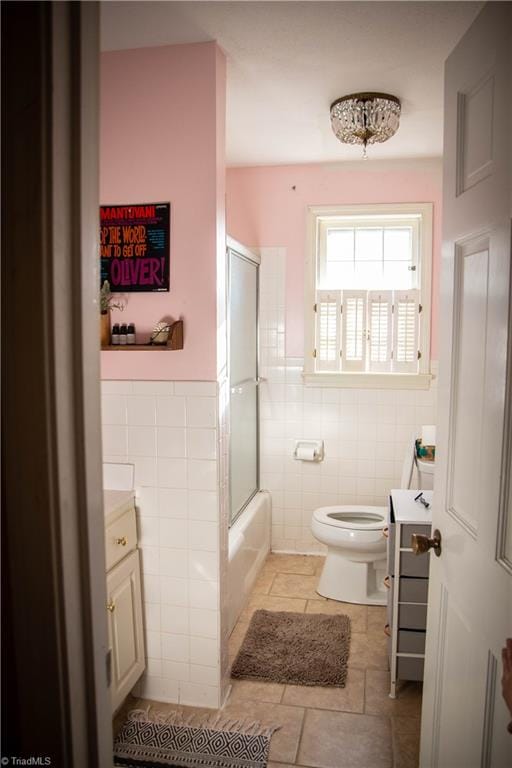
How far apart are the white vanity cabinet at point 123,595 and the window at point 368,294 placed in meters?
1.87

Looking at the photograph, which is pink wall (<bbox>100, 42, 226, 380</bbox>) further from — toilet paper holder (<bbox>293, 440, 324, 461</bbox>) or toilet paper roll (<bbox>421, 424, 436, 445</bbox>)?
toilet paper holder (<bbox>293, 440, 324, 461</bbox>)

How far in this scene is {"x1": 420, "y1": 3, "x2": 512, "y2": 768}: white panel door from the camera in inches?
41.9

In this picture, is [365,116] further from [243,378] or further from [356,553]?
[356,553]

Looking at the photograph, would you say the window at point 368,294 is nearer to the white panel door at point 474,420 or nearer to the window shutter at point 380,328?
the window shutter at point 380,328

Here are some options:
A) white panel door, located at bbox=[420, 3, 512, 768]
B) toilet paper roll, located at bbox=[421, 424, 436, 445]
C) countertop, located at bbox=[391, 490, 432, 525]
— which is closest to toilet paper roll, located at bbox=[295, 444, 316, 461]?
toilet paper roll, located at bbox=[421, 424, 436, 445]

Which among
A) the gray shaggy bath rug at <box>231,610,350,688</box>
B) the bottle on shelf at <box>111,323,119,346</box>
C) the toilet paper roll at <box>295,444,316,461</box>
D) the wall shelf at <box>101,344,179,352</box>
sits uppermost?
the bottle on shelf at <box>111,323,119,346</box>

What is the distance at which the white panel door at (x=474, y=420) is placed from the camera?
1064 millimetres

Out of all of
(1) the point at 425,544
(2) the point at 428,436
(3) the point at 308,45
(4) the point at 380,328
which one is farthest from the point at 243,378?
(1) the point at 425,544

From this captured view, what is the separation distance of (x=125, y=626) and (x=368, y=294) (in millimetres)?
2484

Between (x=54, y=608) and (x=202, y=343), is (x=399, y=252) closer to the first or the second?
(x=202, y=343)

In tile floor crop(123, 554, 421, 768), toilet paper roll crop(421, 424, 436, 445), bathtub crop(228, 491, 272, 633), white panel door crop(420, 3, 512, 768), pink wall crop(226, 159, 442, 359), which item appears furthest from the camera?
pink wall crop(226, 159, 442, 359)

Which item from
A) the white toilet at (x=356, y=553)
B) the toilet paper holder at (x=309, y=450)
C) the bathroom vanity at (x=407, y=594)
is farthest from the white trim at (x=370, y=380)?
the bathroom vanity at (x=407, y=594)

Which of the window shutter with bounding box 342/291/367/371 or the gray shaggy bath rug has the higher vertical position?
the window shutter with bounding box 342/291/367/371

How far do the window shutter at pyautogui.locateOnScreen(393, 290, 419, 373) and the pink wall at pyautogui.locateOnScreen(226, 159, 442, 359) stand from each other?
116 millimetres
